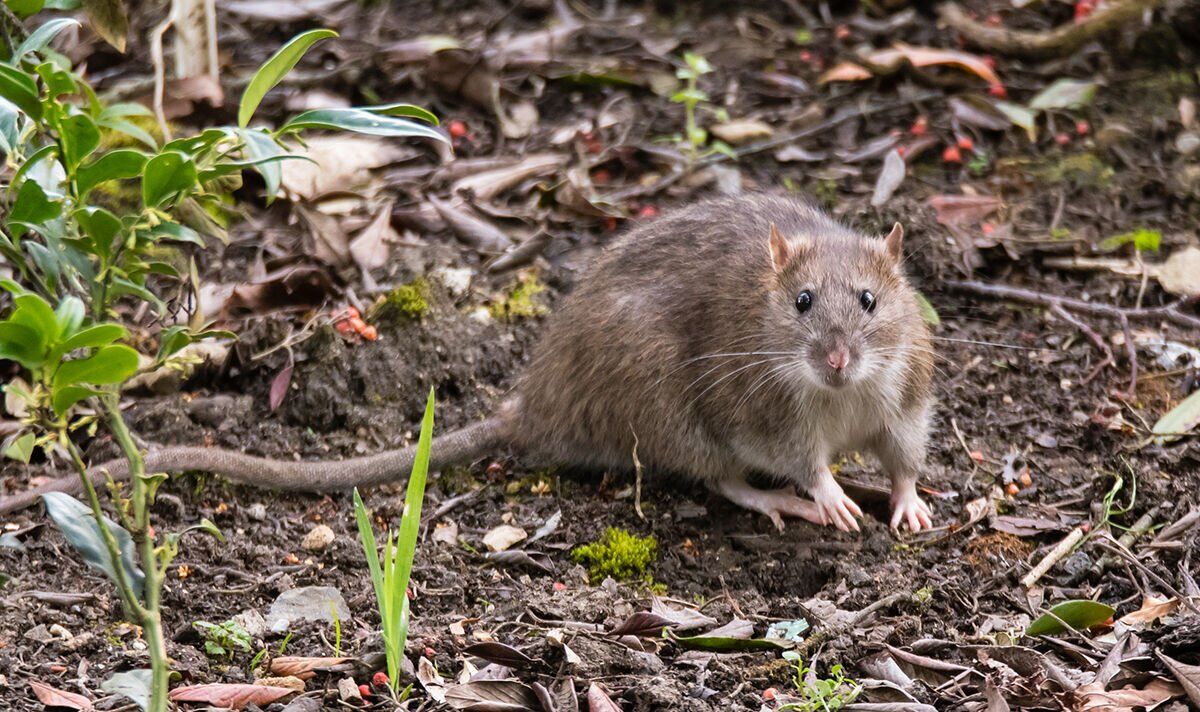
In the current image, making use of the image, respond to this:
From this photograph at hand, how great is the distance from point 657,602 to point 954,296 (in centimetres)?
262

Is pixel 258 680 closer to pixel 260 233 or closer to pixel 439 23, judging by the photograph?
pixel 260 233

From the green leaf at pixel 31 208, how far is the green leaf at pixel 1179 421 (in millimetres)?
4038

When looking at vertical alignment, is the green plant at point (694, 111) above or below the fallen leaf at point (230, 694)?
above

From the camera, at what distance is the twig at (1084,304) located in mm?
6066

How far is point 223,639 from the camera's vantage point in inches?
164

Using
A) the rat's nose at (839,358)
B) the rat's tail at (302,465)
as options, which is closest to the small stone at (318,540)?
the rat's tail at (302,465)

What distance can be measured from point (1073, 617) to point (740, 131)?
4049 mm

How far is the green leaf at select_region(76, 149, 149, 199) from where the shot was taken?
311 cm

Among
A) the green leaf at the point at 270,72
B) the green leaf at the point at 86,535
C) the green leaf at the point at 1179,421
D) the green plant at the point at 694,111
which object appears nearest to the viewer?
the green leaf at the point at 86,535

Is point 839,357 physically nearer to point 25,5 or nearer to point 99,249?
point 99,249

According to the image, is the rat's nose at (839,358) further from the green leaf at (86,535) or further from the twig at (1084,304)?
the green leaf at (86,535)

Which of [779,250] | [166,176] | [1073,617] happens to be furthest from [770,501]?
[166,176]

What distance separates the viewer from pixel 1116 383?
583cm

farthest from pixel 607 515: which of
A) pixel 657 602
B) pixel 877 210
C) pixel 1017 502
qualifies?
pixel 877 210
